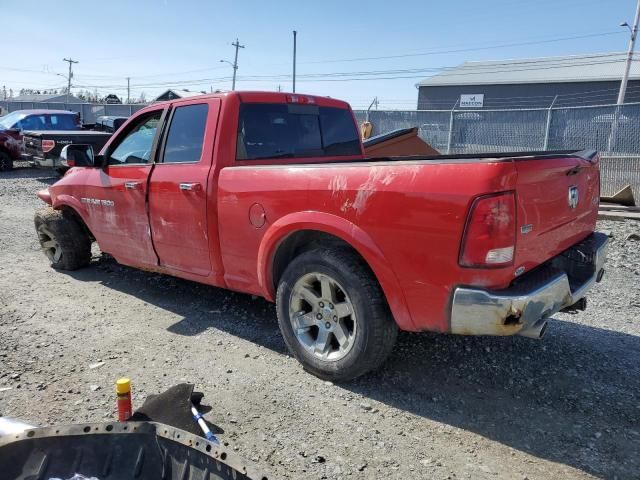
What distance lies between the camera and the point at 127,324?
4.38 meters

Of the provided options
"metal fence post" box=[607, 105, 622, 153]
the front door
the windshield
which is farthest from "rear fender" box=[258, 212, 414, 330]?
the windshield

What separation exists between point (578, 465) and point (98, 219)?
4731 mm

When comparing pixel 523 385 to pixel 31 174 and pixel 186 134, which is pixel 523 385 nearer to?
pixel 186 134

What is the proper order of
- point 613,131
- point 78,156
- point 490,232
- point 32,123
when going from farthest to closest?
point 32,123, point 613,131, point 78,156, point 490,232

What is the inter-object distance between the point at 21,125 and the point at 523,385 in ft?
56.7

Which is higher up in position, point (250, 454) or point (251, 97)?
point (251, 97)

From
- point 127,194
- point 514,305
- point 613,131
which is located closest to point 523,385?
point 514,305

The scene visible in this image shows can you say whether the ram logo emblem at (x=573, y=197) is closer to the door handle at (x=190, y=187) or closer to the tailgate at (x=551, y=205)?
the tailgate at (x=551, y=205)

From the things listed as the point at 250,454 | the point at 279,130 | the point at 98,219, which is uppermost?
the point at 279,130

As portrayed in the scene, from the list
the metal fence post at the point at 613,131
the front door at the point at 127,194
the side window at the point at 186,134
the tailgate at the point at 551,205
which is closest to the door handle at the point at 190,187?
the side window at the point at 186,134

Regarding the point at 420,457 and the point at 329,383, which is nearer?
the point at 420,457

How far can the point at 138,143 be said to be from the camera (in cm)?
475

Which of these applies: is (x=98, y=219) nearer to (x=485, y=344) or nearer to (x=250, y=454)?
(x=250, y=454)

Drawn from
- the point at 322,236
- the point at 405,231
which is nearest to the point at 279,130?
the point at 322,236
